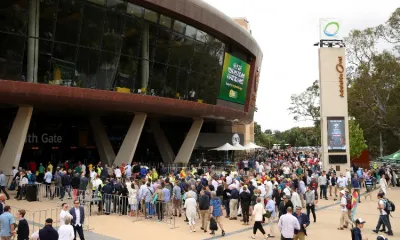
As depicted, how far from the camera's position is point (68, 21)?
23.2 m

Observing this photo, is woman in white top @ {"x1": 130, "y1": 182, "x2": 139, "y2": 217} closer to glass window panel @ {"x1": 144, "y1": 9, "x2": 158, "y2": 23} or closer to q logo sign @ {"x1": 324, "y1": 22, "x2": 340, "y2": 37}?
glass window panel @ {"x1": 144, "y1": 9, "x2": 158, "y2": 23}

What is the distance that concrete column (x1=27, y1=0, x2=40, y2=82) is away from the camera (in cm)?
2205

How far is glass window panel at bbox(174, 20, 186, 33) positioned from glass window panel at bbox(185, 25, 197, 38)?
0.42 meters

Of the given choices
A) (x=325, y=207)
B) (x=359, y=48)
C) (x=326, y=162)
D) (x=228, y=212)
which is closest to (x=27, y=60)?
(x=228, y=212)

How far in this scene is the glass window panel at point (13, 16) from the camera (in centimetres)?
2106

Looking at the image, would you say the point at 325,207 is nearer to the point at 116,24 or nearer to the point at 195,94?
the point at 195,94

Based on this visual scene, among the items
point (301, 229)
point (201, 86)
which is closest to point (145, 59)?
point (201, 86)

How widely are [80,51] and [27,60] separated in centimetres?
316

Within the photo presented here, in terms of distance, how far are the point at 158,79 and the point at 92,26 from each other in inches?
253

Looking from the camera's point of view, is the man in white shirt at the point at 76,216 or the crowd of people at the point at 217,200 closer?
the man in white shirt at the point at 76,216

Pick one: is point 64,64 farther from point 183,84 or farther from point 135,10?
point 183,84

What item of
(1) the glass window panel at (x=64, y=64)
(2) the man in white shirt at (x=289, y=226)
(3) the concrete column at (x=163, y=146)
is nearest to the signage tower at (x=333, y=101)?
(3) the concrete column at (x=163, y=146)

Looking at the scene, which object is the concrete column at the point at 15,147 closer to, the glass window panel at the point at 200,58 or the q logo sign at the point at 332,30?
the glass window panel at the point at 200,58

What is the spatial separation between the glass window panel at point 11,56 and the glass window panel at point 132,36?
6654 mm
